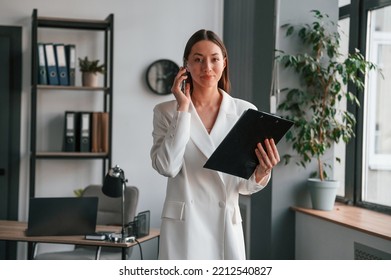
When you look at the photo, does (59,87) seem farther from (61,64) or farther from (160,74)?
(160,74)

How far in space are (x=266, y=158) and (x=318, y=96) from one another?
2.25 meters

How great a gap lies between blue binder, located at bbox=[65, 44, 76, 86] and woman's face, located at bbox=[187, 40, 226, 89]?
287 cm

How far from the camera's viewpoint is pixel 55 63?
4.61 m

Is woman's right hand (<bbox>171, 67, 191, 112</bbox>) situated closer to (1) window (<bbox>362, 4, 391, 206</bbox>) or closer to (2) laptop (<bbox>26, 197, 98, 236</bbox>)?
(2) laptop (<bbox>26, 197, 98, 236</bbox>)

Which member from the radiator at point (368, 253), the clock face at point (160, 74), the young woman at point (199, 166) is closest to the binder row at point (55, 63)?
the clock face at point (160, 74)

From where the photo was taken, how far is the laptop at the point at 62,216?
10.8 feet

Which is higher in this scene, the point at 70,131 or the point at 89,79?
the point at 89,79

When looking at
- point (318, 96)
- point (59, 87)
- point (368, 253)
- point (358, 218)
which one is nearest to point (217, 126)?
point (368, 253)

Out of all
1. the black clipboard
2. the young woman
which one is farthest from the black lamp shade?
the black clipboard

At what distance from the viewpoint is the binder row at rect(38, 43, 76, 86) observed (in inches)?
180

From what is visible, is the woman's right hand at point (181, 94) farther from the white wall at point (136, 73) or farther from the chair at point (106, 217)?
the white wall at point (136, 73)

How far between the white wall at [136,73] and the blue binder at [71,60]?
1.25ft
